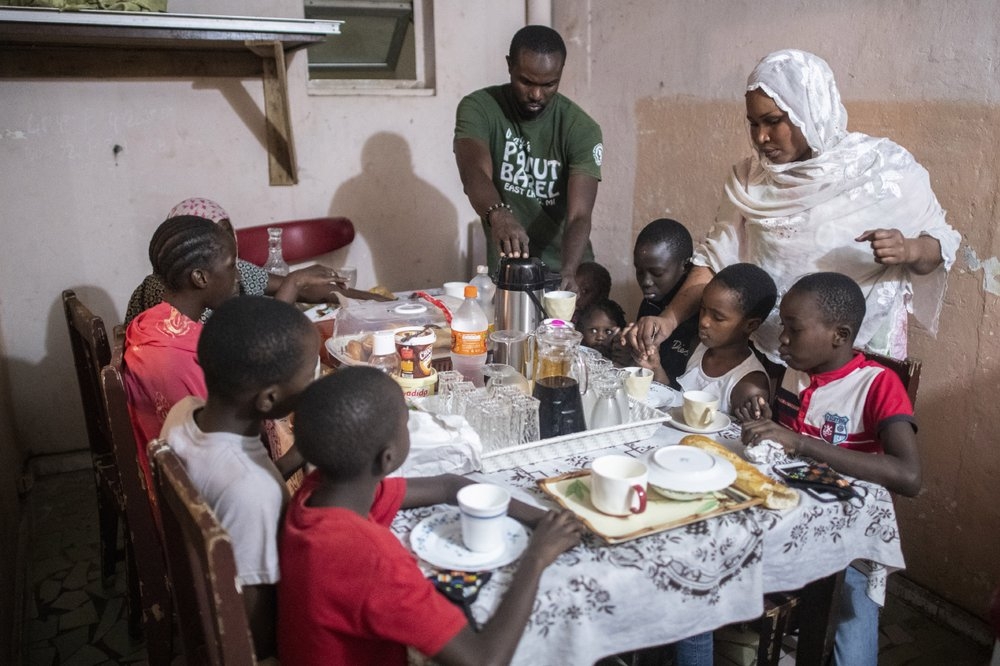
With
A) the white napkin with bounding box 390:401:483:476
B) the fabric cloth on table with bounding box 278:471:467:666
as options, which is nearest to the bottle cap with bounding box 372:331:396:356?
the white napkin with bounding box 390:401:483:476

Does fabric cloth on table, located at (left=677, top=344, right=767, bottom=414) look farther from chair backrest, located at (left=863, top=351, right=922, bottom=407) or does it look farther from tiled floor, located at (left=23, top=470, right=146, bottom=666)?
tiled floor, located at (left=23, top=470, right=146, bottom=666)

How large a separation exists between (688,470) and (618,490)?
0.57ft

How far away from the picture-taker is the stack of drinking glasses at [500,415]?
1.66 m

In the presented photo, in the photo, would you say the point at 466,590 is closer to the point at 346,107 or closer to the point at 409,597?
the point at 409,597

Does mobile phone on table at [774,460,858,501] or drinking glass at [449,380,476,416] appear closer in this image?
mobile phone on table at [774,460,858,501]

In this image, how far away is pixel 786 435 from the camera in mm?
1676

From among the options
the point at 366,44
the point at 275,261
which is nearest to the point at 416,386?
the point at 275,261

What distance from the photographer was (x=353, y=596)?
1157 millimetres

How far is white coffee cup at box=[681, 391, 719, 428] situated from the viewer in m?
1.80

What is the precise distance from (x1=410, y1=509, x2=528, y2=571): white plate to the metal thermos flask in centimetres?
86

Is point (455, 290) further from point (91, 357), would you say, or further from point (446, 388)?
point (91, 357)

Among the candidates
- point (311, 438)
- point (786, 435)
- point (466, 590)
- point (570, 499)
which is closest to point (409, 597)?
point (466, 590)

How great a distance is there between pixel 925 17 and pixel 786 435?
1666mm

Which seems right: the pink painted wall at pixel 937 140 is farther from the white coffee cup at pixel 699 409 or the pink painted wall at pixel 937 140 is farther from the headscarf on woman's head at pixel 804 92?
the white coffee cup at pixel 699 409
